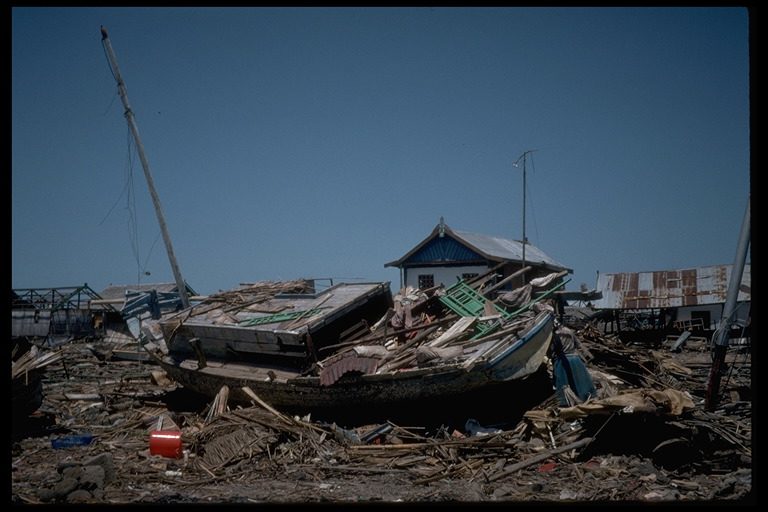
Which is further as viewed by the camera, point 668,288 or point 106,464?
point 668,288

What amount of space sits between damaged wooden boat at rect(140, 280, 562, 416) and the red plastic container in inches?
88.7

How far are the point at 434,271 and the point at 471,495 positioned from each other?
2430 centimetres

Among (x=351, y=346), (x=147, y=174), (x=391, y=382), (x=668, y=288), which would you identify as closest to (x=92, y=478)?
(x=391, y=382)

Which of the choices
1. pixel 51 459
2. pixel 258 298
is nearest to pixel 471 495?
pixel 51 459

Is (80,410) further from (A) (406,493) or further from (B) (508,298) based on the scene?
(B) (508,298)

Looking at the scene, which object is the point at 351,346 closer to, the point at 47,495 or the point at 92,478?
the point at 92,478

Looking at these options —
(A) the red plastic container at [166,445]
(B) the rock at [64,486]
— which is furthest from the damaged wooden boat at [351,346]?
(B) the rock at [64,486]

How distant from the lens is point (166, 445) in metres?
9.09

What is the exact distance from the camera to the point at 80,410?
496 inches

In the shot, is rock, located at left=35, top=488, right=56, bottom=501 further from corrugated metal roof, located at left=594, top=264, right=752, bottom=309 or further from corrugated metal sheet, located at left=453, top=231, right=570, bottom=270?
corrugated metal roof, located at left=594, top=264, right=752, bottom=309

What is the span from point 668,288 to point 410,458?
23529 mm

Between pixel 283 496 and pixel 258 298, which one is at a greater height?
pixel 258 298
